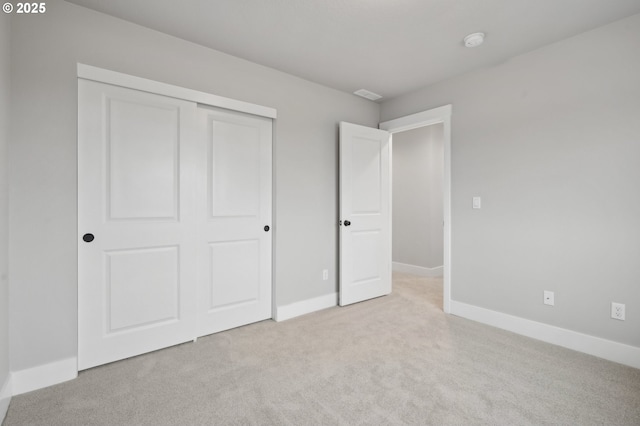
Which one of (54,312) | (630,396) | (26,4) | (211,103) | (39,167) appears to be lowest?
(630,396)

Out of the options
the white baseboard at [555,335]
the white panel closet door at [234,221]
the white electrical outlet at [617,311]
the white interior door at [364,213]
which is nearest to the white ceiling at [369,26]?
the white panel closet door at [234,221]

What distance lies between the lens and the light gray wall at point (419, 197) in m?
4.96

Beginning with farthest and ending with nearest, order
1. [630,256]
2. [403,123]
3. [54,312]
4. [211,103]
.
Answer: [403,123] → [211,103] → [630,256] → [54,312]

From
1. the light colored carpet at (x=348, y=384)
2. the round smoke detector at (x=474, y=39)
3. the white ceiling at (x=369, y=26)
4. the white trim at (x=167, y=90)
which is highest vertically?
the white ceiling at (x=369, y=26)

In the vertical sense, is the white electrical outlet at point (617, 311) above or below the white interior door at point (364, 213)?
below

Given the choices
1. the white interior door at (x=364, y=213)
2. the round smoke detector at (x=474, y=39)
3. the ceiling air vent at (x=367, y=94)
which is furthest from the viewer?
the ceiling air vent at (x=367, y=94)

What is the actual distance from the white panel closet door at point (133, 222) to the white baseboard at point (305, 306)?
850 millimetres

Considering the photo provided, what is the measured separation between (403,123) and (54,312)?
365 centimetres

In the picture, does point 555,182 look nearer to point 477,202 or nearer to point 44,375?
point 477,202

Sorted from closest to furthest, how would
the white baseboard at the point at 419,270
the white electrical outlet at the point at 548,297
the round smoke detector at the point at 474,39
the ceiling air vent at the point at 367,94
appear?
the round smoke detector at the point at 474,39, the white electrical outlet at the point at 548,297, the ceiling air vent at the point at 367,94, the white baseboard at the point at 419,270

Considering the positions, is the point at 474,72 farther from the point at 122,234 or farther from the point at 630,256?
the point at 122,234

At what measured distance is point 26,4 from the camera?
188 cm

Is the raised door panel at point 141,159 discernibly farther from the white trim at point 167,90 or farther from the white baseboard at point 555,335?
the white baseboard at point 555,335

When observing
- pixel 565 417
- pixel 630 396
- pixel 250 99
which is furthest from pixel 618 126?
pixel 250 99
